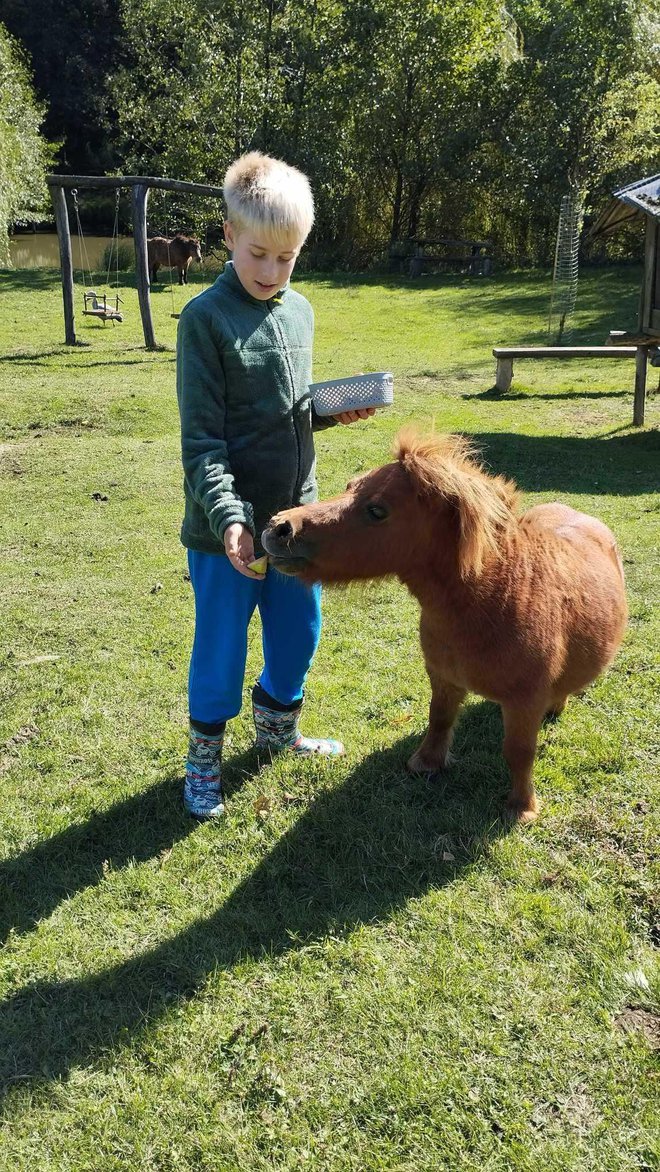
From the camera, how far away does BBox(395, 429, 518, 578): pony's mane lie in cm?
279

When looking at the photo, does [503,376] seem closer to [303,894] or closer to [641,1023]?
[303,894]

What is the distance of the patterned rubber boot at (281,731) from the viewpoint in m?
3.72

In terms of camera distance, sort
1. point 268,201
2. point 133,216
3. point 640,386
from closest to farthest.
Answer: point 268,201, point 640,386, point 133,216

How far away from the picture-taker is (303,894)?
305 cm

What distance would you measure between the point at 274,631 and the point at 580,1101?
1.99 metres

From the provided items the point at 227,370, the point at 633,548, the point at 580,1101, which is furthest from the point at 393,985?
the point at 633,548

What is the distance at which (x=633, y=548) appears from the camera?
20.3 ft

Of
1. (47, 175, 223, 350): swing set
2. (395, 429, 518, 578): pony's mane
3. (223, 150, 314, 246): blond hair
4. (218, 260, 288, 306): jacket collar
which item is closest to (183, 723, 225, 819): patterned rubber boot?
(395, 429, 518, 578): pony's mane

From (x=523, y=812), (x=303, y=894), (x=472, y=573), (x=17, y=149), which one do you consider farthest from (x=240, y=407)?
(x=17, y=149)

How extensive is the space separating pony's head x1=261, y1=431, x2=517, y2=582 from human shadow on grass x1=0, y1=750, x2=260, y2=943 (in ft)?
4.52

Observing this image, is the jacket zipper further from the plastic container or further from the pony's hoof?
the pony's hoof

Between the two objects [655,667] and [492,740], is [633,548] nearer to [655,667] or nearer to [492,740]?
[655,667]

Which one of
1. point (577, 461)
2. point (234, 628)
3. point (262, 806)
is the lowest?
point (262, 806)

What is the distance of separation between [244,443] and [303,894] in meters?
1.76
